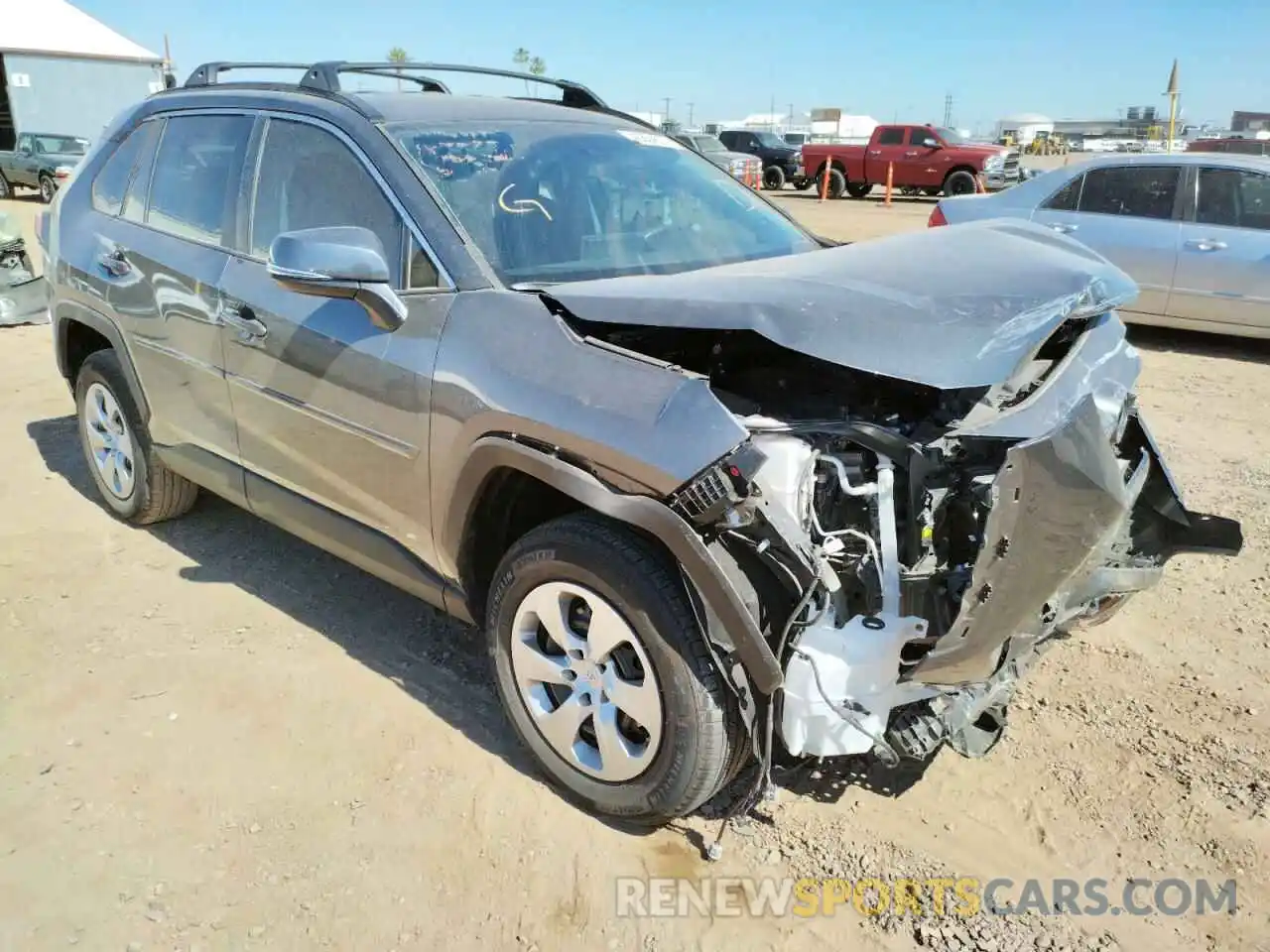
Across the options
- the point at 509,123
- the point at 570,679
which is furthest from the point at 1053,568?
the point at 509,123

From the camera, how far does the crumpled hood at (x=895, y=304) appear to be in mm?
2430

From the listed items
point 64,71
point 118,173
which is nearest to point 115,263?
point 118,173

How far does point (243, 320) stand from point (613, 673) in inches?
73.8

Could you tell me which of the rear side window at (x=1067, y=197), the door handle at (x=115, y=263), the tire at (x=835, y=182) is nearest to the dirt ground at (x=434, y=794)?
the door handle at (x=115, y=263)

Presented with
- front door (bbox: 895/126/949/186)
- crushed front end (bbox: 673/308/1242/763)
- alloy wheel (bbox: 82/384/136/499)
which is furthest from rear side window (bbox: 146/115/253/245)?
front door (bbox: 895/126/949/186)

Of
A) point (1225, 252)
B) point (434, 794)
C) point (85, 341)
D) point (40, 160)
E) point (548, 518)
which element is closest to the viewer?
point (434, 794)

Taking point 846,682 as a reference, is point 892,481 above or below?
above

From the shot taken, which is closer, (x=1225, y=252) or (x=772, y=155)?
(x=1225, y=252)

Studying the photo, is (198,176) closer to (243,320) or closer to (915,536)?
(243,320)

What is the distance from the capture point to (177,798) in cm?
292

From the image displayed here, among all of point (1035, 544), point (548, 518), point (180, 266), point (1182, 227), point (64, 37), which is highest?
point (64, 37)

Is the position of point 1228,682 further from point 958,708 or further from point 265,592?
point 265,592

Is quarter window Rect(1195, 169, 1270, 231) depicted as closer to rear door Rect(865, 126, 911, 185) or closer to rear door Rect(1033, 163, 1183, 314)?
rear door Rect(1033, 163, 1183, 314)

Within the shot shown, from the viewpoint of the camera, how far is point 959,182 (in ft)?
75.6
